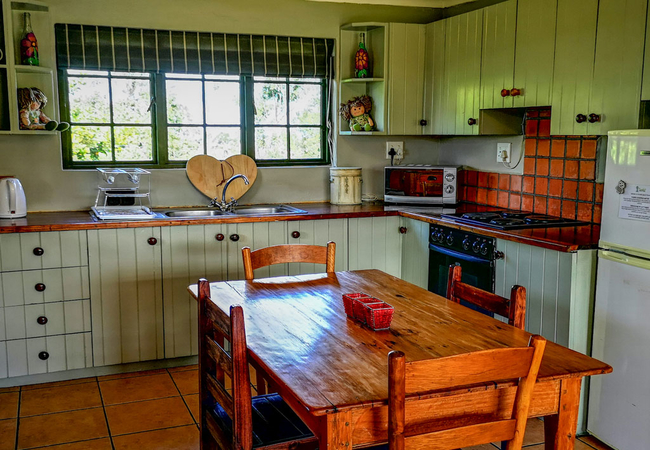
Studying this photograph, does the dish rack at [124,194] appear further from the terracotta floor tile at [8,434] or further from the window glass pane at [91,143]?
the terracotta floor tile at [8,434]

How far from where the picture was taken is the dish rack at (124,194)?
3.81m

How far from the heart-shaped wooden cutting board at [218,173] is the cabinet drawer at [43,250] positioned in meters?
0.93

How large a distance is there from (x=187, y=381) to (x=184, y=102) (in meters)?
1.77

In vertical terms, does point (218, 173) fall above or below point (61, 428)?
above

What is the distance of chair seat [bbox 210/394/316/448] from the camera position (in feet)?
6.44

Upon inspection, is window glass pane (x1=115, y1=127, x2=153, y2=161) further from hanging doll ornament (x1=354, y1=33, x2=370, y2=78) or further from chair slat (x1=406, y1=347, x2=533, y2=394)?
chair slat (x1=406, y1=347, x2=533, y2=394)

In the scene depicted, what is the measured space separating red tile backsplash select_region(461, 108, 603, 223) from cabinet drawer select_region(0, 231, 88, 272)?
2.49m

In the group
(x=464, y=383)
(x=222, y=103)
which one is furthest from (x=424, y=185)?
(x=464, y=383)

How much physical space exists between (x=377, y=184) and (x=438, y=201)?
58 centimetres

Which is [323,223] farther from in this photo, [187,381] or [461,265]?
[187,381]

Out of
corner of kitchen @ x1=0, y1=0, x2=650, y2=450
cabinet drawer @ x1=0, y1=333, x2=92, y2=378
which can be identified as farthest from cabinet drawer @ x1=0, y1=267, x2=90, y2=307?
cabinet drawer @ x1=0, y1=333, x2=92, y2=378

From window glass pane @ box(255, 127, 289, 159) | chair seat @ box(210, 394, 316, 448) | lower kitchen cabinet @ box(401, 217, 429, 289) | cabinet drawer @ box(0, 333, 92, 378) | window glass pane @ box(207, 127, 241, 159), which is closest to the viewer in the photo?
chair seat @ box(210, 394, 316, 448)

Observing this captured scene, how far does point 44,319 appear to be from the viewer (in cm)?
347

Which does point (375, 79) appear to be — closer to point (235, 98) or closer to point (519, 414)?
point (235, 98)
